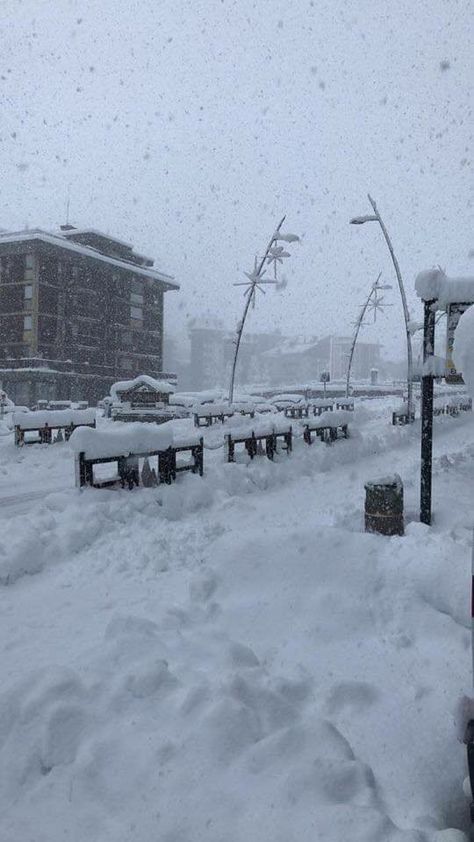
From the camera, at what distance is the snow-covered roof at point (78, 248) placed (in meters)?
45.7

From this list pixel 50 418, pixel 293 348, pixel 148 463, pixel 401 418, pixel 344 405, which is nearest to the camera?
pixel 148 463

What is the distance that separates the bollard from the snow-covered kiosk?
23174 mm

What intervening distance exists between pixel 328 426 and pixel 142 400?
15646 millimetres

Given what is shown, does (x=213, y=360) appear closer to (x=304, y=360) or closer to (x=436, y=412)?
(x=304, y=360)

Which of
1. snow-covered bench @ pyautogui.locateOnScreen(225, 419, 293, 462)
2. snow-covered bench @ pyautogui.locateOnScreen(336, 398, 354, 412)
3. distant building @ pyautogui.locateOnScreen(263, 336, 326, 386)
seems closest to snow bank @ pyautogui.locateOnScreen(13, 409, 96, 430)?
snow-covered bench @ pyautogui.locateOnScreen(225, 419, 293, 462)

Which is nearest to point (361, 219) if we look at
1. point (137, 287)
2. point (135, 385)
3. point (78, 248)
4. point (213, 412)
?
point (213, 412)

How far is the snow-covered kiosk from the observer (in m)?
29.7

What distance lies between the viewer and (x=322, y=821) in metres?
2.64

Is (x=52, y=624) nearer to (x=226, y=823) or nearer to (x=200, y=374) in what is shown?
(x=226, y=823)

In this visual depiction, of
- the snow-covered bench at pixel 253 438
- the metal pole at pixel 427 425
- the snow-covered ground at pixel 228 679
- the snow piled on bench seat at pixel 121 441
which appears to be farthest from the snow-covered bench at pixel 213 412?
the metal pole at pixel 427 425

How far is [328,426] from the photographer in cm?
1755

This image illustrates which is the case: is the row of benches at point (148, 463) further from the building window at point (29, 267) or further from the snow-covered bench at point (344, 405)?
the building window at point (29, 267)

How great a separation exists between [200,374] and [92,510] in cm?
10130

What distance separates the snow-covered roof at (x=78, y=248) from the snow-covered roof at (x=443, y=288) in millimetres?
44350
